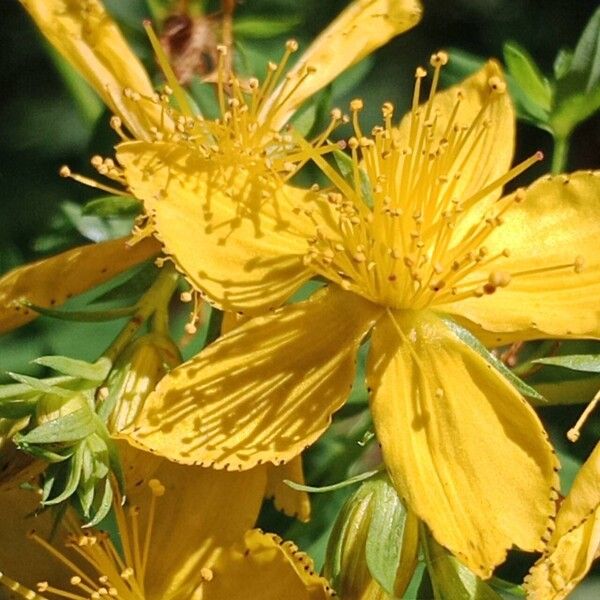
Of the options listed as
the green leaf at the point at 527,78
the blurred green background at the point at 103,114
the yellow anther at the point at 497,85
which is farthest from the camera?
the blurred green background at the point at 103,114

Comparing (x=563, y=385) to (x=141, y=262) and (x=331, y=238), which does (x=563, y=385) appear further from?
(x=141, y=262)

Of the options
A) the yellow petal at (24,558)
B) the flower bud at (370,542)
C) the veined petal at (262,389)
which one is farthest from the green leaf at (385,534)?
the yellow petal at (24,558)

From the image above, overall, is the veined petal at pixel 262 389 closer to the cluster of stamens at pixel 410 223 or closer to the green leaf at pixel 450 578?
the cluster of stamens at pixel 410 223

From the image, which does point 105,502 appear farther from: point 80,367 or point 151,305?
point 151,305

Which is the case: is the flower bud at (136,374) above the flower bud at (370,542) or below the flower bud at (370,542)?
above


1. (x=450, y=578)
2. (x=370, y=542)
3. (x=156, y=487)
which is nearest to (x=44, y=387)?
(x=156, y=487)

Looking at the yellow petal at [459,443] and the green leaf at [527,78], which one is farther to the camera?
the green leaf at [527,78]
